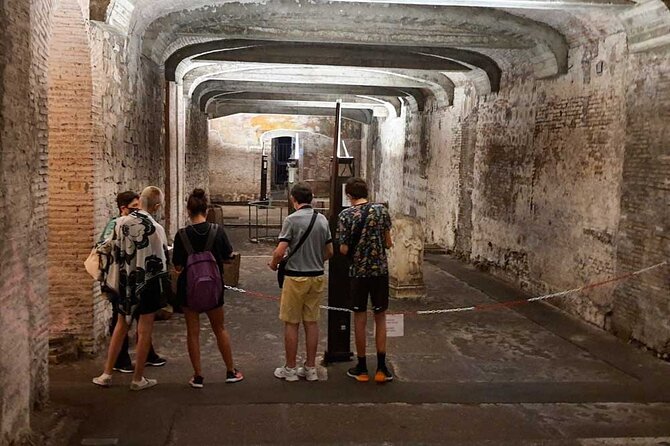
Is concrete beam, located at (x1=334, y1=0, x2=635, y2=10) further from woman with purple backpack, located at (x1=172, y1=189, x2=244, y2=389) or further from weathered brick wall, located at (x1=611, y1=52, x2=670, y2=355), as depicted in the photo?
woman with purple backpack, located at (x1=172, y1=189, x2=244, y2=389)

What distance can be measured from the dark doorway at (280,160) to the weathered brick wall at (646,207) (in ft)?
79.9


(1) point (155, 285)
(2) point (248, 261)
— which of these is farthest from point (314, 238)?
(2) point (248, 261)

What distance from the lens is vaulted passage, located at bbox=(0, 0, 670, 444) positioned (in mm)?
4199

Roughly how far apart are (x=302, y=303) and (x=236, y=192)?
70.9 feet

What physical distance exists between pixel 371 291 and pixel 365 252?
32 centimetres

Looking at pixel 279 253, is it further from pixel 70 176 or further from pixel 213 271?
pixel 70 176

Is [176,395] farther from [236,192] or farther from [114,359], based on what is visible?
[236,192]

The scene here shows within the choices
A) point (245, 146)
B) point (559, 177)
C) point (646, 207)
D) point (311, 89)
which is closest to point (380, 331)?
point (646, 207)

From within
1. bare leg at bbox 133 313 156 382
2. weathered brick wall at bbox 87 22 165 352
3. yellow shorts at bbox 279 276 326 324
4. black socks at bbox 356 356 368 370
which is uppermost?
weathered brick wall at bbox 87 22 165 352

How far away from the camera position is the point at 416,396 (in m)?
4.99

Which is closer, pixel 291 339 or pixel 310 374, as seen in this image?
pixel 291 339

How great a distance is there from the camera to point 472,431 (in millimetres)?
4320

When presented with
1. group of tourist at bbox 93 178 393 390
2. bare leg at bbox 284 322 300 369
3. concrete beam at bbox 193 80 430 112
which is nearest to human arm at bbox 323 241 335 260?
group of tourist at bbox 93 178 393 390

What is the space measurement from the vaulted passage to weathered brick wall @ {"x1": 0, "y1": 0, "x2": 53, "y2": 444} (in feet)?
0.06
